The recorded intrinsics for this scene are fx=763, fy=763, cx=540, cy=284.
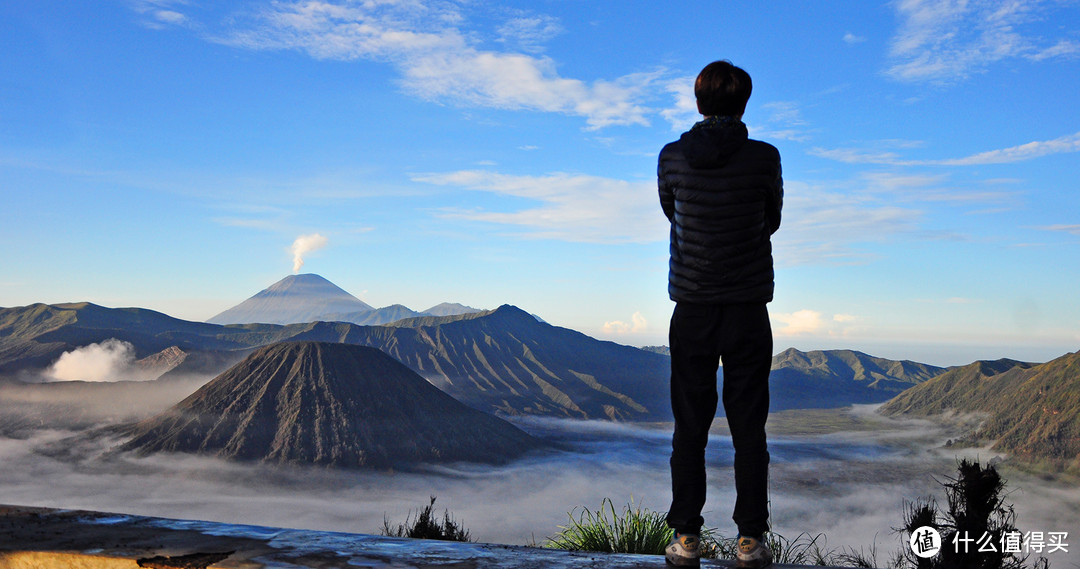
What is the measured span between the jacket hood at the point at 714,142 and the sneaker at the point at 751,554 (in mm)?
1805

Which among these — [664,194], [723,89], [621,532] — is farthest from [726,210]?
[621,532]

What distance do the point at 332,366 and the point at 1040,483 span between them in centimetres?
11565

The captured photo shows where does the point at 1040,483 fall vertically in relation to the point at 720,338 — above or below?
below

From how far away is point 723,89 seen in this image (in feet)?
12.2

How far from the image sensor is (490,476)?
139 m

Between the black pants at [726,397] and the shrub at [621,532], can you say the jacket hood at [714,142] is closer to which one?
the black pants at [726,397]

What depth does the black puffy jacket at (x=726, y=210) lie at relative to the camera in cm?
365

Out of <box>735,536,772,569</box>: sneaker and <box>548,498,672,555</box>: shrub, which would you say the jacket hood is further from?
<box>548,498,672,555</box>: shrub

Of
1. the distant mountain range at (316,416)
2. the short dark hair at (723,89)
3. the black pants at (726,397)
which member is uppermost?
the short dark hair at (723,89)

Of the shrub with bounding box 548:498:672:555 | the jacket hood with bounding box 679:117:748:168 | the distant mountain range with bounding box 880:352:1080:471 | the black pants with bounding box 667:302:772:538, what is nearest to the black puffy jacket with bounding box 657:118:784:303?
the jacket hood with bounding box 679:117:748:168

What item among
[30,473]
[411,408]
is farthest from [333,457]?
[30,473]

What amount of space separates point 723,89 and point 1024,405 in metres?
150

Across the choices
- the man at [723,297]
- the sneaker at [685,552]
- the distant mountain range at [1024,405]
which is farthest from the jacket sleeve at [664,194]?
the distant mountain range at [1024,405]

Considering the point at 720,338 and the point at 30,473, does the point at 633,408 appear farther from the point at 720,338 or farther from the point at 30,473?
the point at 720,338
